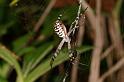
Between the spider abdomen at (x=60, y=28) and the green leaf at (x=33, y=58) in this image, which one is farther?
the green leaf at (x=33, y=58)

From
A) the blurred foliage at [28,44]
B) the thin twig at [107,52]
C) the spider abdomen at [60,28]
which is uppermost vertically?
the spider abdomen at [60,28]

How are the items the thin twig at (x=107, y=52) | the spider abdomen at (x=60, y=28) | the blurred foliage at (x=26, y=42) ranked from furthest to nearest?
the thin twig at (x=107, y=52)
the blurred foliage at (x=26, y=42)
the spider abdomen at (x=60, y=28)

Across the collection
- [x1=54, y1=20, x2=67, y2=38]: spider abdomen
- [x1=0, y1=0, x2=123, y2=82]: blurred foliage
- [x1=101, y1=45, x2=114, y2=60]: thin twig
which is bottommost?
[x1=101, y1=45, x2=114, y2=60]: thin twig

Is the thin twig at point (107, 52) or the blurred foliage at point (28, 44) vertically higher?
the blurred foliage at point (28, 44)

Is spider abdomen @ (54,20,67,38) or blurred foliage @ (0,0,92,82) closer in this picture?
spider abdomen @ (54,20,67,38)

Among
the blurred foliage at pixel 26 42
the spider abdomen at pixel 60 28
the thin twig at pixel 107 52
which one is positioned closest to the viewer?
the spider abdomen at pixel 60 28

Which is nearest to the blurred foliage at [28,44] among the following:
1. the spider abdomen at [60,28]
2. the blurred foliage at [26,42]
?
the blurred foliage at [26,42]

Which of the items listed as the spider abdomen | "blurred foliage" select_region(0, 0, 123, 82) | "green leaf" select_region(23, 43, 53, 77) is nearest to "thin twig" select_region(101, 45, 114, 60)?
"blurred foliage" select_region(0, 0, 123, 82)

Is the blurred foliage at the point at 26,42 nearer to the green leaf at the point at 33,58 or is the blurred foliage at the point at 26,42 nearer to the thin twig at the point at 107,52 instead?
the green leaf at the point at 33,58

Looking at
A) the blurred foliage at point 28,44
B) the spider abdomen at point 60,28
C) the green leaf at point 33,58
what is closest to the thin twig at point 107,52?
the blurred foliage at point 28,44

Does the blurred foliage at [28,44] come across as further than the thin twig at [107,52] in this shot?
No

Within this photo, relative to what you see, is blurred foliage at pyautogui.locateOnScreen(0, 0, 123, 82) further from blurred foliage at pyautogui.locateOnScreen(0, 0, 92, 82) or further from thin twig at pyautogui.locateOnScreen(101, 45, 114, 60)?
thin twig at pyautogui.locateOnScreen(101, 45, 114, 60)
